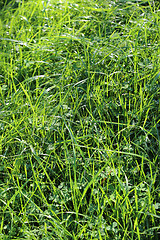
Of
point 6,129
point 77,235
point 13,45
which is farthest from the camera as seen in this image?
point 13,45

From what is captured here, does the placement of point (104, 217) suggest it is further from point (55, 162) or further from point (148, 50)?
point (148, 50)

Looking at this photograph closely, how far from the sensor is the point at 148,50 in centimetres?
245

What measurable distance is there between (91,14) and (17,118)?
1.52 meters

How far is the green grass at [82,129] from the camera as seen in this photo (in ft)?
5.31

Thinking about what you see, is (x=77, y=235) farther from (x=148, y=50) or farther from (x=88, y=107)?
(x=148, y=50)

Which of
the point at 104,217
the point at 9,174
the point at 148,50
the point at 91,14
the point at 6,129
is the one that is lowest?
the point at 104,217

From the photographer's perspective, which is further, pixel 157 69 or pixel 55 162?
pixel 157 69

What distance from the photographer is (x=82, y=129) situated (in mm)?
2057

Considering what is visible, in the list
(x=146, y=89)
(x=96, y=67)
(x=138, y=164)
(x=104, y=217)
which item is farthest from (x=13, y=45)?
(x=104, y=217)

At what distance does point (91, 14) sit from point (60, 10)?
377 mm

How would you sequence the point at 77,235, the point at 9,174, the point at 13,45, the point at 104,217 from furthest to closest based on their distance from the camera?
the point at 13,45 → the point at 9,174 → the point at 104,217 → the point at 77,235

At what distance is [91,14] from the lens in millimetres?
3023

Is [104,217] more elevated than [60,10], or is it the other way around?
[60,10]

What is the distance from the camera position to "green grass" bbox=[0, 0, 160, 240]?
1617 millimetres
